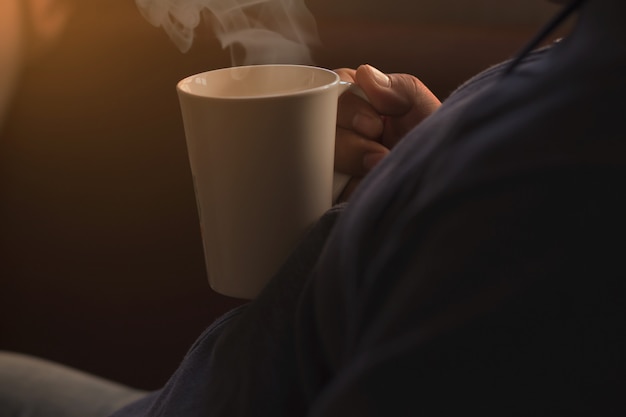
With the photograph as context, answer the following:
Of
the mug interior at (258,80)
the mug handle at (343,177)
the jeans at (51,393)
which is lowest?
the jeans at (51,393)

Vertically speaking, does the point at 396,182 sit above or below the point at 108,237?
above

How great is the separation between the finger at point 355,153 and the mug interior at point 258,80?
0.21 feet

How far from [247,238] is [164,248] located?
65 centimetres

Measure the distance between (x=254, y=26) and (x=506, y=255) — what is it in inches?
28.1

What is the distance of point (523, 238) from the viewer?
0.24 metres

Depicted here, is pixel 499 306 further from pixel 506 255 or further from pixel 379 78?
pixel 379 78

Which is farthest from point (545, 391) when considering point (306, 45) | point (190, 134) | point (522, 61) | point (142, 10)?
point (142, 10)

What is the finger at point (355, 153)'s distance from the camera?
21.2 inches

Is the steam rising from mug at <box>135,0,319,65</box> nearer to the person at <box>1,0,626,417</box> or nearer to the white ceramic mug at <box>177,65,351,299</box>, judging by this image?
the white ceramic mug at <box>177,65,351,299</box>

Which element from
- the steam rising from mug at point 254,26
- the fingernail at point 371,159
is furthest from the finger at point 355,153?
the steam rising from mug at point 254,26

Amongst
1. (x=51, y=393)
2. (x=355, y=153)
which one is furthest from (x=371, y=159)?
(x=51, y=393)

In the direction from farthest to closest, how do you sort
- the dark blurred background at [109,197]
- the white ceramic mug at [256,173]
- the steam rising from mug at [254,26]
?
the dark blurred background at [109,197]
the steam rising from mug at [254,26]
the white ceramic mug at [256,173]

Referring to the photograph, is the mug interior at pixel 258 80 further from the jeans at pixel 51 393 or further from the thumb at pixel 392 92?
the jeans at pixel 51 393

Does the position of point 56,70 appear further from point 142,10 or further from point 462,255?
point 462,255
